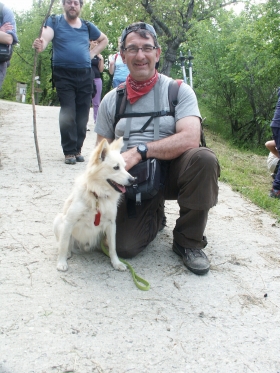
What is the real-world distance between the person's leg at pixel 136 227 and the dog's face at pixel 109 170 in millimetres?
395

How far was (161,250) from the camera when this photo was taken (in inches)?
138

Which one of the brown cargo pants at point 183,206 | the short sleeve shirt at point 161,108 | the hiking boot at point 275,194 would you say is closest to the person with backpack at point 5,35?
the short sleeve shirt at point 161,108

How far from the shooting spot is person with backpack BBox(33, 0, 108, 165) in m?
5.54

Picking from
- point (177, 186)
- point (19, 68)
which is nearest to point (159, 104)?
point (177, 186)

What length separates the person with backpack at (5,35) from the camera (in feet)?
16.3

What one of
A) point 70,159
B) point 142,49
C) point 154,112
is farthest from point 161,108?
point 70,159

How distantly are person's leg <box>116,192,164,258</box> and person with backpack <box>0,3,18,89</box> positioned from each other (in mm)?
2981

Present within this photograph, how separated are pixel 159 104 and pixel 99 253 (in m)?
1.41

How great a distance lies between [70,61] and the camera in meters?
5.57

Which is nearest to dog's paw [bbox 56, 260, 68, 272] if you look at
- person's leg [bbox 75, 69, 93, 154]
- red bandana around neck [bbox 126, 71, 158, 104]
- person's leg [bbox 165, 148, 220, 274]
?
person's leg [bbox 165, 148, 220, 274]

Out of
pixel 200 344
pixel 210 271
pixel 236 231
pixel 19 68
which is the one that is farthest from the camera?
pixel 19 68

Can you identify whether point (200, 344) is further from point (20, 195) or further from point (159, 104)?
point (20, 195)

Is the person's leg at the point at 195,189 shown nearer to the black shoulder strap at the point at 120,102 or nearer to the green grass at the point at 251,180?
the black shoulder strap at the point at 120,102

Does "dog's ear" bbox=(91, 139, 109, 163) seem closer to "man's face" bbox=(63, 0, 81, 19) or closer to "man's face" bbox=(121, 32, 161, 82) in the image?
"man's face" bbox=(121, 32, 161, 82)
